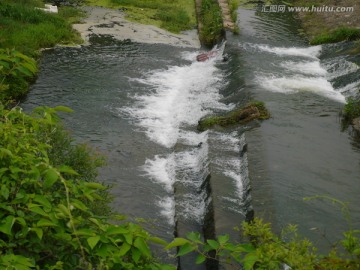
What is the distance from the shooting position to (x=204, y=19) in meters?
17.7

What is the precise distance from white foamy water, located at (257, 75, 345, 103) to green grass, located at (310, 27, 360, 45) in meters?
3.10

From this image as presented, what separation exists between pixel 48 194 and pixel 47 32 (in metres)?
12.5

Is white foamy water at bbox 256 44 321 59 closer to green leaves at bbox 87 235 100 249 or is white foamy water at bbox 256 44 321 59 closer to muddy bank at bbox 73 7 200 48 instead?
muddy bank at bbox 73 7 200 48

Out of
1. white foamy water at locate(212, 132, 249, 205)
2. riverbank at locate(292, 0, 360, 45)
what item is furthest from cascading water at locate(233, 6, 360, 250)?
riverbank at locate(292, 0, 360, 45)

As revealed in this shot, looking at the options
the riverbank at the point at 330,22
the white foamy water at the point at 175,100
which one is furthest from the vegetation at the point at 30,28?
the riverbank at the point at 330,22

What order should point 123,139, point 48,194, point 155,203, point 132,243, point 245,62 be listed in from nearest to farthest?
point 132,243 → point 48,194 → point 155,203 → point 123,139 → point 245,62

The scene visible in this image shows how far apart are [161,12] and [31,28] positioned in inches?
220

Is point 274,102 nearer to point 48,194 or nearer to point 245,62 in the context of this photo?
point 245,62

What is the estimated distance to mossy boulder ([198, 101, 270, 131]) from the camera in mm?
10148

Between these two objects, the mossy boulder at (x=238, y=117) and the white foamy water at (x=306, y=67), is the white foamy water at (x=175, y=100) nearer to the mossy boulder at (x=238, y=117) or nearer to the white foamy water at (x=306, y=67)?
the mossy boulder at (x=238, y=117)

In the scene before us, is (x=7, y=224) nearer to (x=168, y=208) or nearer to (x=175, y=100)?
(x=168, y=208)

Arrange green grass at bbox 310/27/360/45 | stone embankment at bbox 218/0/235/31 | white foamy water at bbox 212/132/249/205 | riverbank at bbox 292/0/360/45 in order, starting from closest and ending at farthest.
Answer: white foamy water at bbox 212/132/249/205, green grass at bbox 310/27/360/45, riverbank at bbox 292/0/360/45, stone embankment at bbox 218/0/235/31

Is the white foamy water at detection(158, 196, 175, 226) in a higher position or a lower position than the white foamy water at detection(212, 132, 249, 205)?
lower

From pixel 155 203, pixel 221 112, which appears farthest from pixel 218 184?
pixel 221 112
